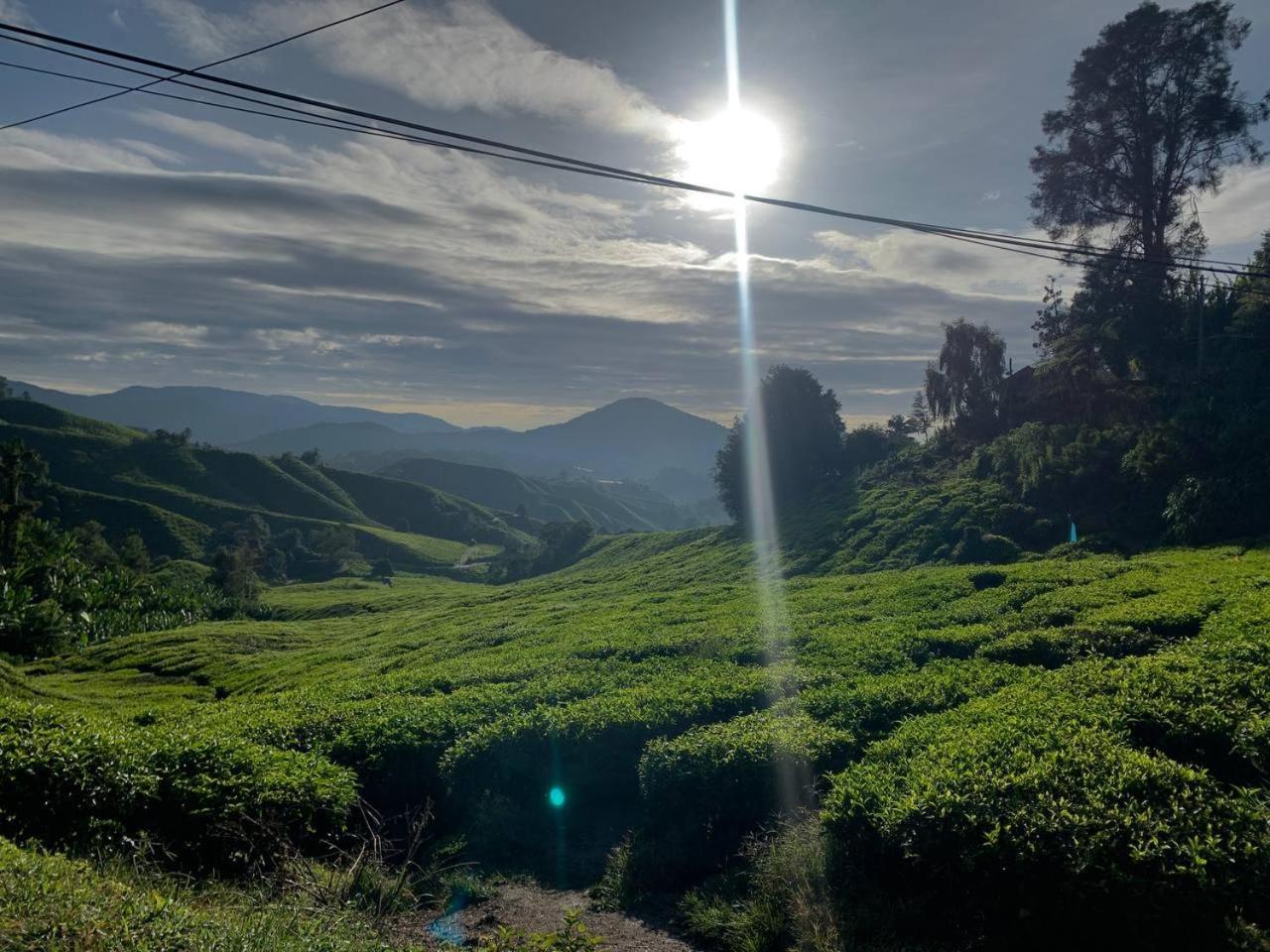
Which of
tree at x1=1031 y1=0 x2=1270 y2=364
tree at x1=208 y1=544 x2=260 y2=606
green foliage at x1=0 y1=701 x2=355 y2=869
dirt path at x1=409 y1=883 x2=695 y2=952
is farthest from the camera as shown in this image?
tree at x1=208 y1=544 x2=260 y2=606

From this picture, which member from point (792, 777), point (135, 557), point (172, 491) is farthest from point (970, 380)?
point (172, 491)

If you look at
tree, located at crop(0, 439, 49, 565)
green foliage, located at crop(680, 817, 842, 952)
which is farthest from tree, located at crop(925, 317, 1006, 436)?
tree, located at crop(0, 439, 49, 565)

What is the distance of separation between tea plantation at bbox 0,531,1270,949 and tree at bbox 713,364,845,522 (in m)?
49.6

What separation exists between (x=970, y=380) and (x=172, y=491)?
163698mm

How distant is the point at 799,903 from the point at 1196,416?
35553mm

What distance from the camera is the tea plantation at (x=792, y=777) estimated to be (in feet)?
24.3

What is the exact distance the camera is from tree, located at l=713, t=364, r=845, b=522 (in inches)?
2822

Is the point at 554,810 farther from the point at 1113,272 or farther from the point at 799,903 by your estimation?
the point at 1113,272

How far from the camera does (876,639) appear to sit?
18.8m

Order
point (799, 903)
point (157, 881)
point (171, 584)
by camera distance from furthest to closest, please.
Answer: point (171, 584) < point (157, 881) < point (799, 903)

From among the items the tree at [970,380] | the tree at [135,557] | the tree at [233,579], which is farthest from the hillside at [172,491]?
the tree at [970,380]

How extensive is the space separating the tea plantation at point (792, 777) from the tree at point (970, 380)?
36316 millimetres

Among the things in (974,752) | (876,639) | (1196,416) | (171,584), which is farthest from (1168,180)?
(171,584)

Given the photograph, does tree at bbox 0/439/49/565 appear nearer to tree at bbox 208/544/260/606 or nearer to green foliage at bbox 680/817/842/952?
tree at bbox 208/544/260/606
